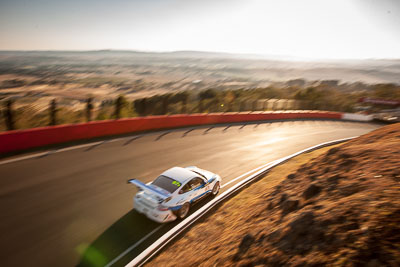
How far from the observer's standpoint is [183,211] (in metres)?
7.66

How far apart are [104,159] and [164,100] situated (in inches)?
318

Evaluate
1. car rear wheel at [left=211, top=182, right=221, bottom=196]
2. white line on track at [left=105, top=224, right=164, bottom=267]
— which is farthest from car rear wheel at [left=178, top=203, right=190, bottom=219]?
car rear wheel at [left=211, top=182, right=221, bottom=196]

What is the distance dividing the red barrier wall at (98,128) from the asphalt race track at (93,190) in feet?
3.55

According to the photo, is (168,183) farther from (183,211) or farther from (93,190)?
(93,190)

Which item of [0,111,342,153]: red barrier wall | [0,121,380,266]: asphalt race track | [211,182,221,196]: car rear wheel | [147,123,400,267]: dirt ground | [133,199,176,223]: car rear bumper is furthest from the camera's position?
[0,111,342,153]: red barrier wall

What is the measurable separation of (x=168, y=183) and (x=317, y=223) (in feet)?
15.6

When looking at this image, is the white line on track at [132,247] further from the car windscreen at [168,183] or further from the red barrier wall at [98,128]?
the red barrier wall at [98,128]

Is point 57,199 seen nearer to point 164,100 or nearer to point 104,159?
point 104,159

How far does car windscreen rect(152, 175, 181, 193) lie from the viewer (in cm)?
751

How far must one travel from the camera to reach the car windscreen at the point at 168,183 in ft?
24.6

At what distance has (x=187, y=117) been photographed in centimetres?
1884

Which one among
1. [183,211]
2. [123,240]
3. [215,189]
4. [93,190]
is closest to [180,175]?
[183,211]

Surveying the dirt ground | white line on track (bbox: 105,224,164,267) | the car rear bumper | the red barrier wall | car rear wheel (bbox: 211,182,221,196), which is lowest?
white line on track (bbox: 105,224,164,267)

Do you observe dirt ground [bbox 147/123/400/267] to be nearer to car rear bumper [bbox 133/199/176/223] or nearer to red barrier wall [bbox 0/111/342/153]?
car rear bumper [bbox 133/199/176/223]
